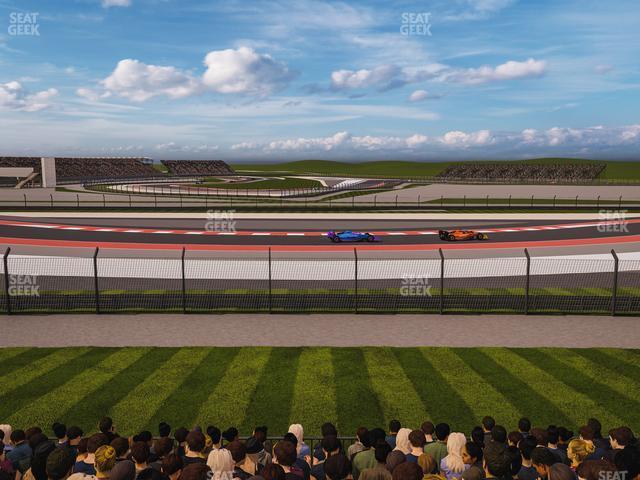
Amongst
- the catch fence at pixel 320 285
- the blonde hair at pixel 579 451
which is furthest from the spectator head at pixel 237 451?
the catch fence at pixel 320 285

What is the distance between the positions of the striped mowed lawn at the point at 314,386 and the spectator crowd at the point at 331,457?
10.3 feet

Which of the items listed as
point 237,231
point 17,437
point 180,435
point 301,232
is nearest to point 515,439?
point 180,435

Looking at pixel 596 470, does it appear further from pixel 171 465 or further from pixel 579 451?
pixel 171 465

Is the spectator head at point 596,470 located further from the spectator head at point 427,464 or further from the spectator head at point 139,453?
the spectator head at point 139,453

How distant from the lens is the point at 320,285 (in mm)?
21781

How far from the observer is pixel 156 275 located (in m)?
23.4

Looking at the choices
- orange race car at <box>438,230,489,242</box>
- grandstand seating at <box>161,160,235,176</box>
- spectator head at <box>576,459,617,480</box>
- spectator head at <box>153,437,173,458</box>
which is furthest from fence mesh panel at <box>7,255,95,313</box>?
grandstand seating at <box>161,160,235,176</box>

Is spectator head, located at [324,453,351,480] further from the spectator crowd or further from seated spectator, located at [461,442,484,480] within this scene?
seated spectator, located at [461,442,484,480]

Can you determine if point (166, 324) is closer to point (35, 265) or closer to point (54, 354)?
point (54, 354)

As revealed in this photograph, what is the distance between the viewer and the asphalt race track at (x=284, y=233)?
32.2 m

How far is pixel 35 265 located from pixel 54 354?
13462mm

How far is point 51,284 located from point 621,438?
72.3 feet

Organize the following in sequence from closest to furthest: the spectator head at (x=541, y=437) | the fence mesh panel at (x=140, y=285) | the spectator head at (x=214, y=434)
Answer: the spectator head at (x=541, y=437), the spectator head at (x=214, y=434), the fence mesh panel at (x=140, y=285)

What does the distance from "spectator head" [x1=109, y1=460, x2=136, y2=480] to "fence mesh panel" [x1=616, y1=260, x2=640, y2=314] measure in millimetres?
18274
